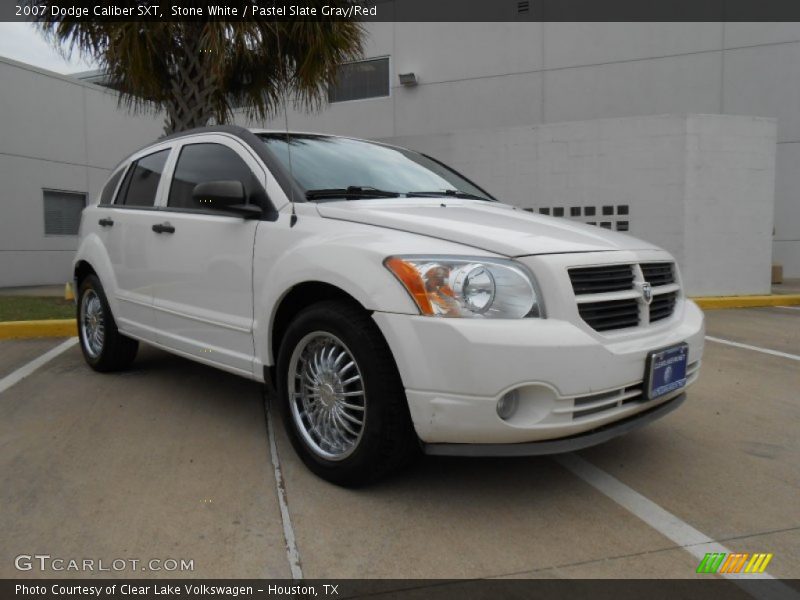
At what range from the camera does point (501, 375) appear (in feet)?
7.48

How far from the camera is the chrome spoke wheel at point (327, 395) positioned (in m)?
2.71

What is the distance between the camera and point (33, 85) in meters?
A: 13.4

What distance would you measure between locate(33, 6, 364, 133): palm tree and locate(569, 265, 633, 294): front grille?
6.09 m

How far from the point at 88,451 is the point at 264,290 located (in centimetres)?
129

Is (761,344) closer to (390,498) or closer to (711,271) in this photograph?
(711,271)

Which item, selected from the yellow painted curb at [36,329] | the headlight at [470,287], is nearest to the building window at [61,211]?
the yellow painted curb at [36,329]

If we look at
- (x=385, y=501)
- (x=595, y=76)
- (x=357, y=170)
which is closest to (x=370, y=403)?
(x=385, y=501)

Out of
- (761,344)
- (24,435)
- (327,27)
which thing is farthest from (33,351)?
(761,344)

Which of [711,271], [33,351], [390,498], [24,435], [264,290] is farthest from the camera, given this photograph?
[711,271]

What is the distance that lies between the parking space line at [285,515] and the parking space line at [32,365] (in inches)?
95.1

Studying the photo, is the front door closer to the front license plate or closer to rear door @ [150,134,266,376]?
rear door @ [150,134,266,376]

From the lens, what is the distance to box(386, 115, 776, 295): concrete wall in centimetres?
934

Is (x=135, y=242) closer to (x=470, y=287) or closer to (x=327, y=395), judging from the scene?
(x=327, y=395)

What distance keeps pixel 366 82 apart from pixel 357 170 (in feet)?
40.3
